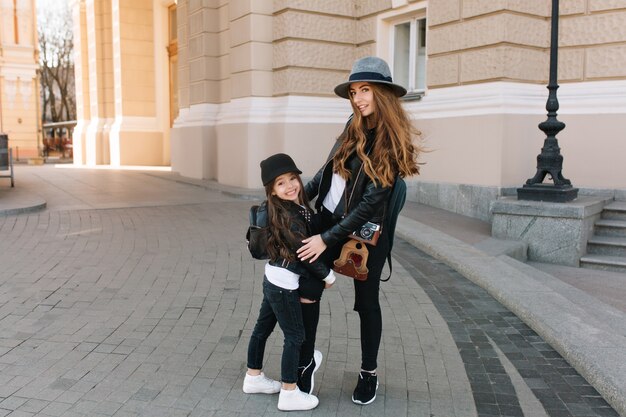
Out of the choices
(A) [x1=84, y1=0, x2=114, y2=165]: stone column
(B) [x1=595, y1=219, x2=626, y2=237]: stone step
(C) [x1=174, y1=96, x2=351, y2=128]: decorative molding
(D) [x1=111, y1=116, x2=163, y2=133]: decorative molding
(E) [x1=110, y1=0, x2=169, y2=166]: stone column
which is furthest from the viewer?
(A) [x1=84, y1=0, x2=114, y2=165]: stone column

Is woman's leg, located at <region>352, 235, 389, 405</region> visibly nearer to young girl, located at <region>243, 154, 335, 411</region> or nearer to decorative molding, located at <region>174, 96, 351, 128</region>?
young girl, located at <region>243, 154, 335, 411</region>

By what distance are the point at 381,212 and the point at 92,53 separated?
853 inches

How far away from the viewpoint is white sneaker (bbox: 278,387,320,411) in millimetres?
3295

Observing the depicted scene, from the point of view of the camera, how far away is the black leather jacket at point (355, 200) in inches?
122

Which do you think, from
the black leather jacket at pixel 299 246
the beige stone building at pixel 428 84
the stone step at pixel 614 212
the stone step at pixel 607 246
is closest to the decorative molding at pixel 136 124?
the beige stone building at pixel 428 84

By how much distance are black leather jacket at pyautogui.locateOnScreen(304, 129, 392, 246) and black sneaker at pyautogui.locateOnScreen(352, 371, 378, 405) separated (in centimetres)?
83

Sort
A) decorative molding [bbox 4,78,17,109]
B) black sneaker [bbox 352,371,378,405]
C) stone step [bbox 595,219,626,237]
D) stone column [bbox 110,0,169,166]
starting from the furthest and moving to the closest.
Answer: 1. decorative molding [bbox 4,78,17,109]
2. stone column [bbox 110,0,169,166]
3. stone step [bbox 595,219,626,237]
4. black sneaker [bbox 352,371,378,405]

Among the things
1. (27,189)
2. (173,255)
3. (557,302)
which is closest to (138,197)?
(27,189)

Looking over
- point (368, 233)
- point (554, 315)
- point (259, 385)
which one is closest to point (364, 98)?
point (368, 233)

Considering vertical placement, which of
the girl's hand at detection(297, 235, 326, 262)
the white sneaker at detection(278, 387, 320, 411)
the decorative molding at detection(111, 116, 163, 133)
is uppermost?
the decorative molding at detection(111, 116, 163, 133)

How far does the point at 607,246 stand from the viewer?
7.75 metres

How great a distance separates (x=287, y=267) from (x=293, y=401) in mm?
763

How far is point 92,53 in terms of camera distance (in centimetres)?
2227

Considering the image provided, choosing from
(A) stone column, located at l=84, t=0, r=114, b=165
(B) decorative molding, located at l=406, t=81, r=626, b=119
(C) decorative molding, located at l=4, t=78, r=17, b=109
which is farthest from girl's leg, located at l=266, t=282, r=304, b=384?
(C) decorative molding, located at l=4, t=78, r=17, b=109
